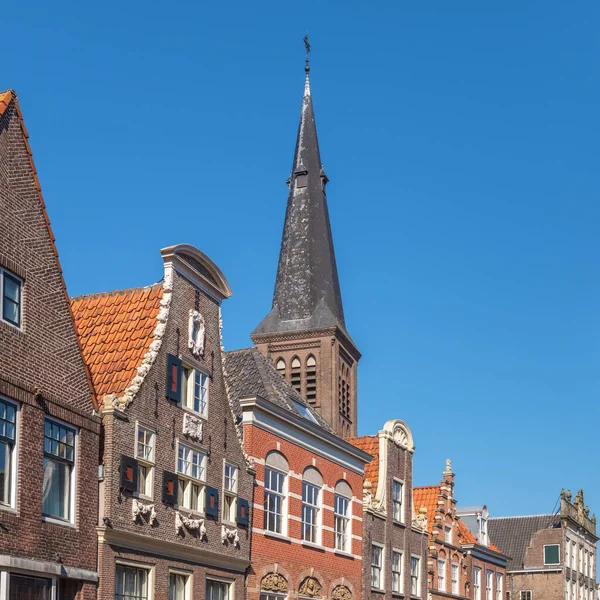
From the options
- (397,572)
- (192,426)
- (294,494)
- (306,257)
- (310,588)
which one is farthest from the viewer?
(306,257)

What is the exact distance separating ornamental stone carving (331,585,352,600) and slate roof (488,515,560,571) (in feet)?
121

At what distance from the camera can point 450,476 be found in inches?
2170

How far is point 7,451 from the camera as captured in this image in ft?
75.2

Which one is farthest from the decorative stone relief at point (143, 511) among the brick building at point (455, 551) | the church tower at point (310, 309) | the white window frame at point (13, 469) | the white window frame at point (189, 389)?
the church tower at point (310, 309)

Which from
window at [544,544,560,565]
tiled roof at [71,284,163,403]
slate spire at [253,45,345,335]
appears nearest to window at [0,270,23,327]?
tiled roof at [71,284,163,403]

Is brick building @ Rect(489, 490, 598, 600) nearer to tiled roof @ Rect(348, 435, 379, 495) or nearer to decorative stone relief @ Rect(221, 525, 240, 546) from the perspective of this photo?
tiled roof @ Rect(348, 435, 379, 495)

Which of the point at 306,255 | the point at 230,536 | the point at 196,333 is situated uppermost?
the point at 306,255

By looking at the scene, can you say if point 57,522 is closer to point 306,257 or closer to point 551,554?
point 551,554

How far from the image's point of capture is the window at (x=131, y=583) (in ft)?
90.3

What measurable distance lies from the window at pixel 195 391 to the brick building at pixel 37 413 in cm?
479

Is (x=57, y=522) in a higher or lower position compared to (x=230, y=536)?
higher

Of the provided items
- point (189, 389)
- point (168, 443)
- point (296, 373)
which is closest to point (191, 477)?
point (168, 443)

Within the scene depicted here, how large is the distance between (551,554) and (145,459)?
51796 millimetres

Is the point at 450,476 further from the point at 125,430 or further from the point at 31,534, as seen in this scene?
the point at 31,534
